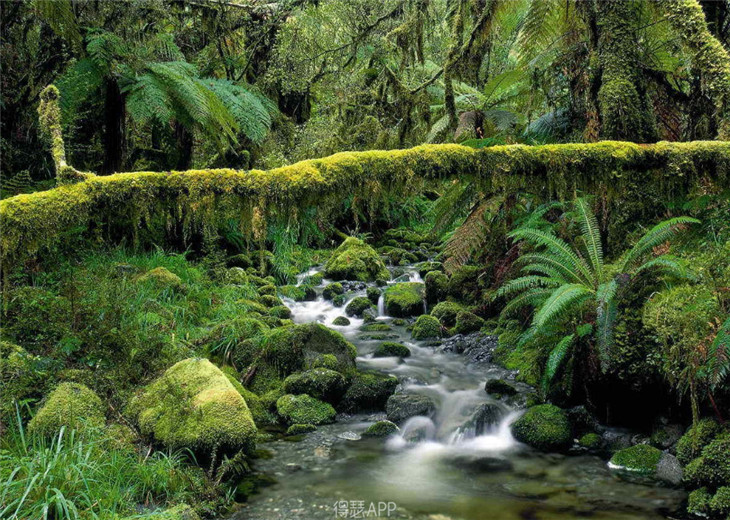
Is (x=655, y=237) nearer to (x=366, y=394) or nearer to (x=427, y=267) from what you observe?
(x=366, y=394)

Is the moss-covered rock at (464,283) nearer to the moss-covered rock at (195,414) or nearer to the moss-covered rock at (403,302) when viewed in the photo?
the moss-covered rock at (403,302)

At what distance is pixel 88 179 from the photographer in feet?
10.0

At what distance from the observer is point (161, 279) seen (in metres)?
7.05

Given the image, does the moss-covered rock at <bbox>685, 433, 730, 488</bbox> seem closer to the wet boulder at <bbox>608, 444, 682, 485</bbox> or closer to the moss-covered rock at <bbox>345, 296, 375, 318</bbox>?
the wet boulder at <bbox>608, 444, 682, 485</bbox>

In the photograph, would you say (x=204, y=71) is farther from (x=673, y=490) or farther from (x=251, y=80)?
(x=673, y=490)

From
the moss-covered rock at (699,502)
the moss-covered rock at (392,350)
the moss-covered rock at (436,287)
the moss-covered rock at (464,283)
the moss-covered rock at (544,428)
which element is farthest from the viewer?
the moss-covered rock at (436,287)

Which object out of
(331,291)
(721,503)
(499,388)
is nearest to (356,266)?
(331,291)

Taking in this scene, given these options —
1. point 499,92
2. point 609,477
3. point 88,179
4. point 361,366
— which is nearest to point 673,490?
point 609,477

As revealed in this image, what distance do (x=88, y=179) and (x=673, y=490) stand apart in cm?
429

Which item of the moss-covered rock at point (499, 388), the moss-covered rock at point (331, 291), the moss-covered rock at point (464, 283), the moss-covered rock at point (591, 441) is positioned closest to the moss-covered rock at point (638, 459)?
the moss-covered rock at point (591, 441)

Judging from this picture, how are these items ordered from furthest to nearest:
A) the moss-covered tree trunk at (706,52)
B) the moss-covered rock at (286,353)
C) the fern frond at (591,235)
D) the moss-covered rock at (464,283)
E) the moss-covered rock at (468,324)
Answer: the moss-covered rock at (464,283)
the moss-covered rock at (468,324)
the moss-covered rock at (286,353)
the fern frond at (591,235)
the moss-covered tree trunk at (706,52)

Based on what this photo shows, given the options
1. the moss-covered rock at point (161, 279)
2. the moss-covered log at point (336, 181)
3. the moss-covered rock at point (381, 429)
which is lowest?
the moss-covered rock at point (381, 429)

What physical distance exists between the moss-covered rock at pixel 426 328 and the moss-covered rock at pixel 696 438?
417 centimetres

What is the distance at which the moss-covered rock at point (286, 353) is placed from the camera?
234 inches
